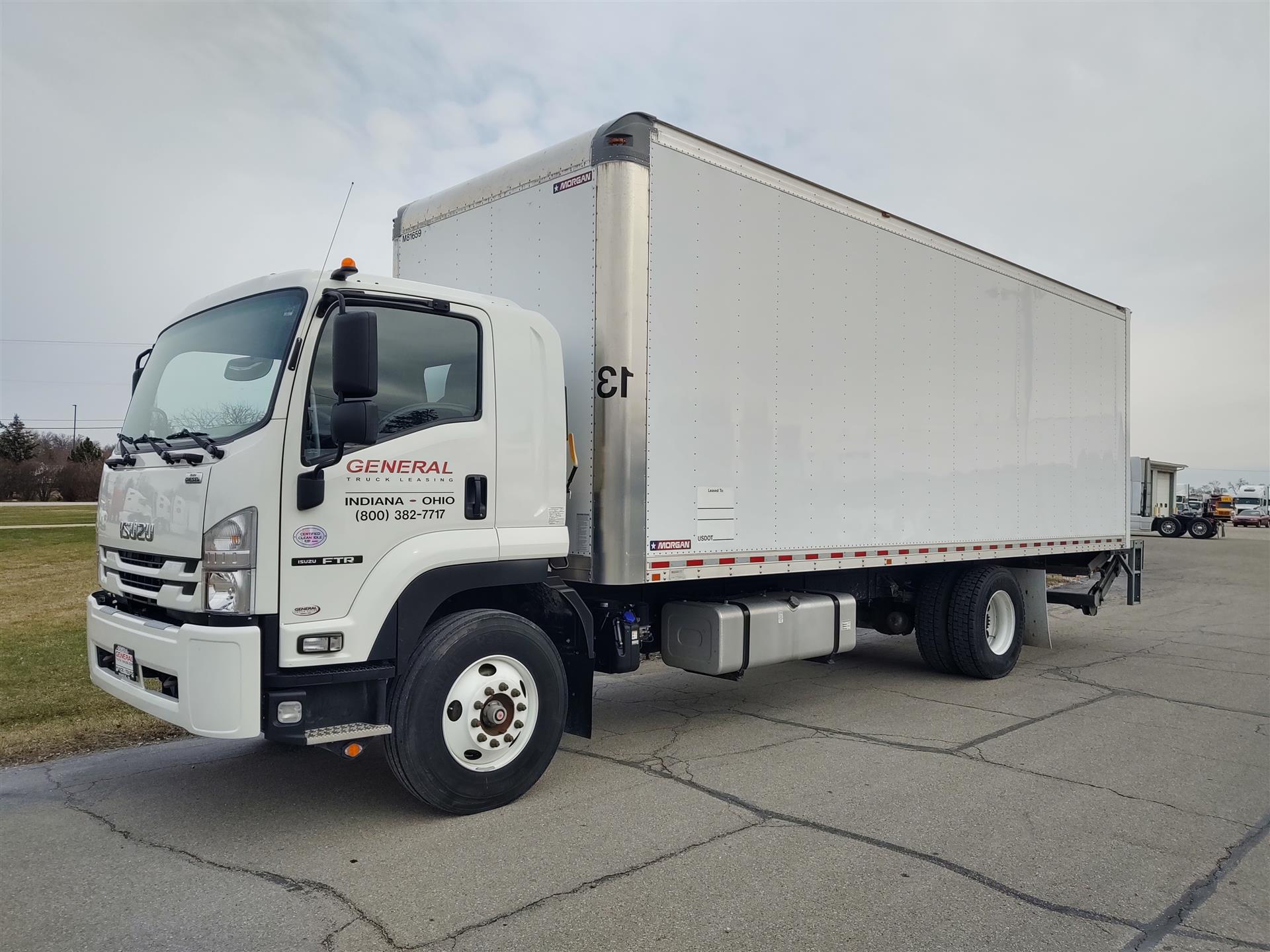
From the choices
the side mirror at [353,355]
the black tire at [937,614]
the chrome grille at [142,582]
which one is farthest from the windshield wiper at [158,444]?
the black tire at [937,614]

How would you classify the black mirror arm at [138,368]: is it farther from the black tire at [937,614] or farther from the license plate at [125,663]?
the black tire at [937,614]

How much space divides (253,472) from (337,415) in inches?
18.3

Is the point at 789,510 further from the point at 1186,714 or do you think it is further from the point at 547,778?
the point at 1186,714

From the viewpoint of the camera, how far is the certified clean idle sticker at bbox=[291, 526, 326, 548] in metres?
4.51

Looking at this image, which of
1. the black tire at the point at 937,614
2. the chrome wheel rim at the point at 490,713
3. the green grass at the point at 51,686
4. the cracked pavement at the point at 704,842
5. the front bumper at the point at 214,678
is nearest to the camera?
the cracked pavement at the point at 704,842

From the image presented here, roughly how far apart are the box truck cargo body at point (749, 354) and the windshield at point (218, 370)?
1794 mm

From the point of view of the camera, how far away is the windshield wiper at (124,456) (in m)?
5.06

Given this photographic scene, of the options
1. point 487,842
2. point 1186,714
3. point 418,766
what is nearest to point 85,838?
point 418,766

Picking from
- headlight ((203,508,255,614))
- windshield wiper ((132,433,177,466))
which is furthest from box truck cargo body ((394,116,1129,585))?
windshield wiper ((132,433,177,466))

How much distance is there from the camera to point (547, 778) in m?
5.77

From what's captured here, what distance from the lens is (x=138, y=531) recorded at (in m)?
4.88

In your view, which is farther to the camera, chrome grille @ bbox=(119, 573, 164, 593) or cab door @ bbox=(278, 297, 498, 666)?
chrome grille @ bbox=(119, 573, 164, 593)

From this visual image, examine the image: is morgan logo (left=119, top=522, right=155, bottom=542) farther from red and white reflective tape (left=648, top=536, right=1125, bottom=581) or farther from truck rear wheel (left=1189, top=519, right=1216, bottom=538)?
truck rear wheel (left=1189, top=519, right=1216, bottom=538)

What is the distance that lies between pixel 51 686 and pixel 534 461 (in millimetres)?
5157
